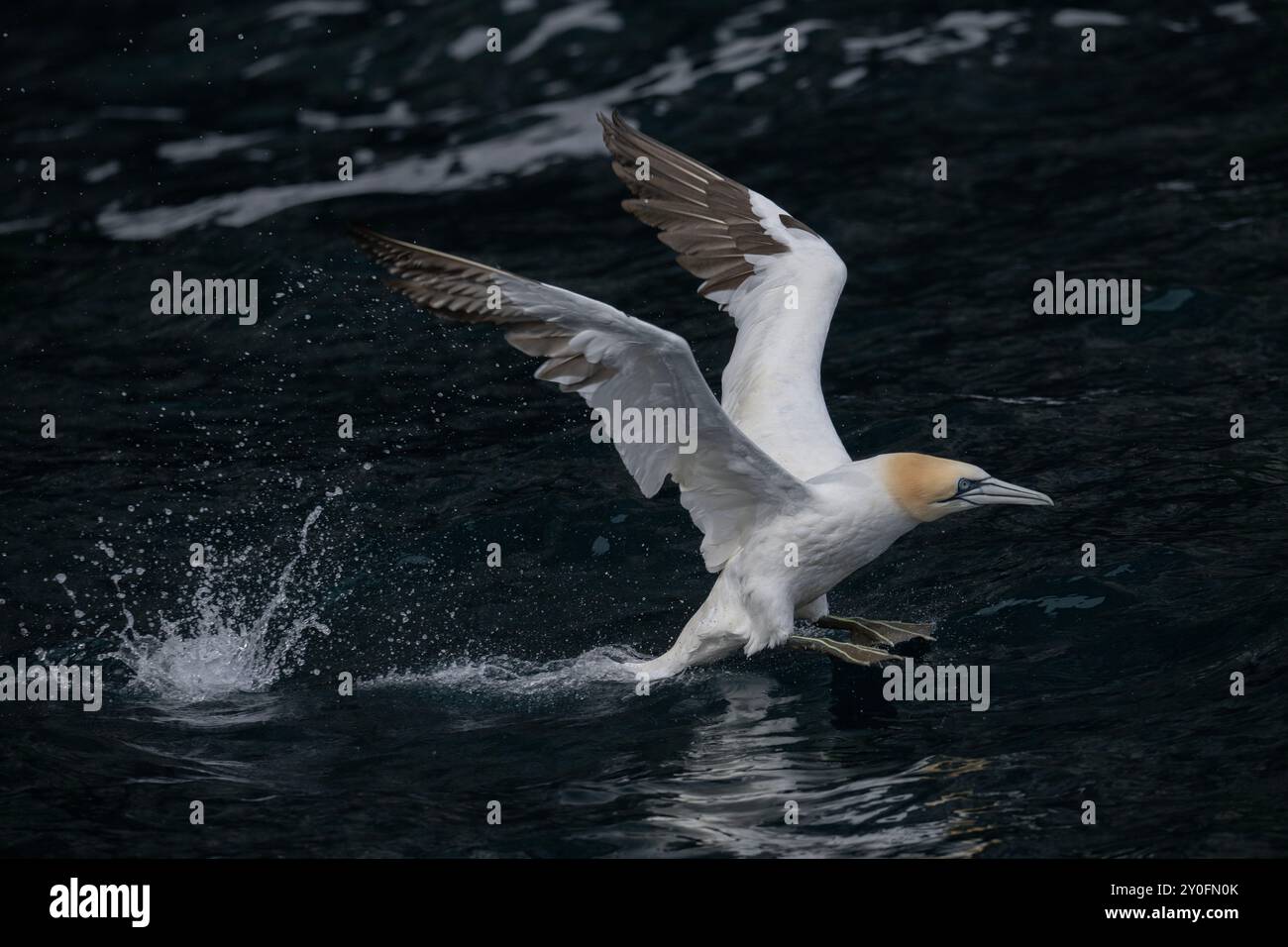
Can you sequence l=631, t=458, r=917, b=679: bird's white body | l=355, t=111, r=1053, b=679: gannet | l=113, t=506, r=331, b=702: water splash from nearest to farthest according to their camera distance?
l=355, t=111, r=1053, b=679: gannet
l=631, t=458, r=917, b=679: bird's white body
l=113, t=506, r=331, b=702: water splash

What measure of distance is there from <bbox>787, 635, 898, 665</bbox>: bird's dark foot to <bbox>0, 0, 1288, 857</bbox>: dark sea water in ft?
0.62

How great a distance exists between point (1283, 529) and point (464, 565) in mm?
4920

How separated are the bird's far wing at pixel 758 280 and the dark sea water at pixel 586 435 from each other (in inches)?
49.0

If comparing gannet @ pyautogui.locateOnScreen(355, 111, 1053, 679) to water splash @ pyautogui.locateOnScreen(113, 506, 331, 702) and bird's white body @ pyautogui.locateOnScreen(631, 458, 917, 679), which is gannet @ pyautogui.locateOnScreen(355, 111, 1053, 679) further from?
water splash @ pyautogui.locateOnScreen(113, 506, 331, 702)

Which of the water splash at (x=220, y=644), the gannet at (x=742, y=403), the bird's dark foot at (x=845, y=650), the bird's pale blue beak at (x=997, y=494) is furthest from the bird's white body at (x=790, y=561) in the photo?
the water splash at (x=220, y=644)

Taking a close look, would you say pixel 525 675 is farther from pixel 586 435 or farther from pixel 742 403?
pixel 586 435

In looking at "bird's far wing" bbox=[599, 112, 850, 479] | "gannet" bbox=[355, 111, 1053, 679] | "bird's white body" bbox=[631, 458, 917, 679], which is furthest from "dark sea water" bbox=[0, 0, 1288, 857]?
"bird's far wing" bbox=[599, 112, 850, 479]

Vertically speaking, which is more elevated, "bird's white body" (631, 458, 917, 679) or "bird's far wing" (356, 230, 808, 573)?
"bird's far wing" (356, 230, 808, 573)

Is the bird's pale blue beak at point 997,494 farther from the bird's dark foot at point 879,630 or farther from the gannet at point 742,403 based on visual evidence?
the bird's dark foot at point 879,630

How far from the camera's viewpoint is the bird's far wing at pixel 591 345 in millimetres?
7543

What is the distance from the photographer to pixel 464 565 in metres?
10.4

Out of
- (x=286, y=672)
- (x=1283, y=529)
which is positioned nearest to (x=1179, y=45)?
(x=1283, y=529)

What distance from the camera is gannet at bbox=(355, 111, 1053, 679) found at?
773 centimetres
